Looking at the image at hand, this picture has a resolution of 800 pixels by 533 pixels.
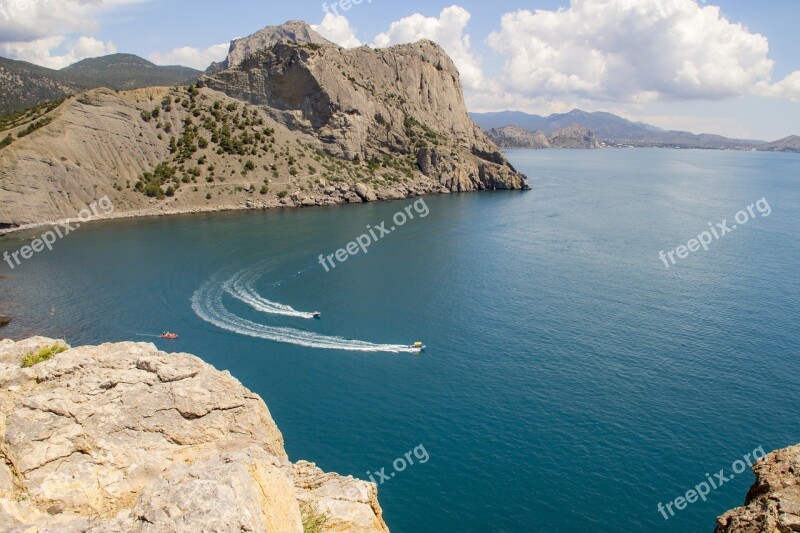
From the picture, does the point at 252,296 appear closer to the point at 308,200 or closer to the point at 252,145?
the point at 308,200

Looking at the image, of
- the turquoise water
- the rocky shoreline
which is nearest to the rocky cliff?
the rocky shoreline

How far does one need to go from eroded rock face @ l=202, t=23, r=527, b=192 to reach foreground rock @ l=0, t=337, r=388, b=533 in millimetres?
122660

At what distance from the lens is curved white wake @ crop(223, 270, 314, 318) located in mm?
54438

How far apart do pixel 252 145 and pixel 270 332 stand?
266 feet

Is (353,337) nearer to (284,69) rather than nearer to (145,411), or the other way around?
(145,411)

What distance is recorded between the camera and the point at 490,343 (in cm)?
4781

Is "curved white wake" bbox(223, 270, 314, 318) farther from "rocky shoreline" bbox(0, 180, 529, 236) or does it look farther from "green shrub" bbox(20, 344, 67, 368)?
"rocky shoreline" bbox(0, 180, 529, 236)

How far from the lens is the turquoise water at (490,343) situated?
103 feet

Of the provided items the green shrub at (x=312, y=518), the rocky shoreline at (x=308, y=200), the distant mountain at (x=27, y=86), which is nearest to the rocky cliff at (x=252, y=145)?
the rocky shoreline at (x=308, y=200)

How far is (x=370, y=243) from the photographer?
83.0 m

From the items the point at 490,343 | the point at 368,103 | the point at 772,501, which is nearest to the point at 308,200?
the point at 368,103

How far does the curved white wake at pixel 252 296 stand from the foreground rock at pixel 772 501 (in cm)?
4245

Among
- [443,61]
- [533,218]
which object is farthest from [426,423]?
[443,61]

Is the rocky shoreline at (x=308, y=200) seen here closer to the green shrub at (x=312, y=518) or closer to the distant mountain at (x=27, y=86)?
the green shrub at (x=312, y=518)
